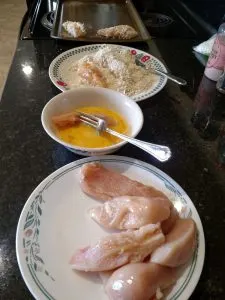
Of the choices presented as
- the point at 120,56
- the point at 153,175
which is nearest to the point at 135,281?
the point at 153,175

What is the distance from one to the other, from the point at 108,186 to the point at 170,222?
136 mm

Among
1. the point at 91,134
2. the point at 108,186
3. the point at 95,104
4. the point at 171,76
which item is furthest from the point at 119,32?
the point at 108,186

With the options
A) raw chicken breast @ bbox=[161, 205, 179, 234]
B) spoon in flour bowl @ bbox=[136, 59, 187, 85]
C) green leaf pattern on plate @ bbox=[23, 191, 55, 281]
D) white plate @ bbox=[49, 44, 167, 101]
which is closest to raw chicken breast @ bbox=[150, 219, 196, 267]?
raw chicken breast @ bbox=[161, 205, 179, 234]

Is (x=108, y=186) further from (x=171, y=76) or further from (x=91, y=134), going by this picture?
(x=171, y=76)

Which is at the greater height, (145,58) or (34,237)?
(145,58)

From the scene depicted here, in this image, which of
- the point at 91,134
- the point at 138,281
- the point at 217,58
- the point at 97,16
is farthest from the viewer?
the point at 97,16

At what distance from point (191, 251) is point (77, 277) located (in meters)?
0.18

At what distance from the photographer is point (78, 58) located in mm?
954

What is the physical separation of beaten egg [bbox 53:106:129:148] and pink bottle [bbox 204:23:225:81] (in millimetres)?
393

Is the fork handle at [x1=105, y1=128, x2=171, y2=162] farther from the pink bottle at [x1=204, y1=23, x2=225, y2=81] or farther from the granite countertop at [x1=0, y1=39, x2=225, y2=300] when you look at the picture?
the pink bottle at [x1=204, y1=23, x2=225, y2=81]

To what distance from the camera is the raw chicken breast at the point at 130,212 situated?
1.52ft

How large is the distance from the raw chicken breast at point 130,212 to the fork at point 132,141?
132mm

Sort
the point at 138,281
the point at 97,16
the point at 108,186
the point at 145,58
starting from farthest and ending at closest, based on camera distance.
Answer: the point at 97,16 → the point at 145,58 → the point at 108,186 → the point at 138,281

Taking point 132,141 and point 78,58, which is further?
point 78,58
